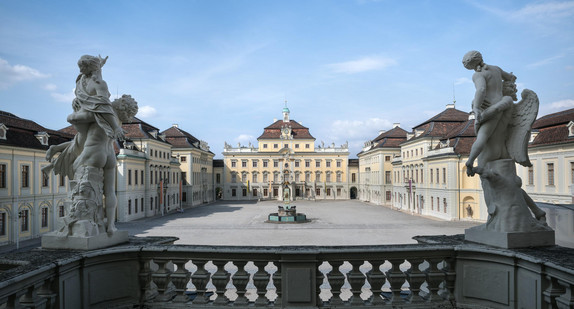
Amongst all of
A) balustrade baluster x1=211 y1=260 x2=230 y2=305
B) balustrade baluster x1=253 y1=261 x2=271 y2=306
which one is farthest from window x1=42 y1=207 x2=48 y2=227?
balustrade baluster x1=253 y1=261 x2=271 y2=306

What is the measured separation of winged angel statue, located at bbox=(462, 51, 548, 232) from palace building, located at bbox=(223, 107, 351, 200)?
233ft

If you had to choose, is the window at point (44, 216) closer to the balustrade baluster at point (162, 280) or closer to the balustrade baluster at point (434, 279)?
the balustrade baluster at point (162, 280)

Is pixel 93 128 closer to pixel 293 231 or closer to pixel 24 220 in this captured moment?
pixel 24 220

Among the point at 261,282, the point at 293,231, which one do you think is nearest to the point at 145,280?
the point at 261,282

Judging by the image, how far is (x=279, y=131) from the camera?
249ft

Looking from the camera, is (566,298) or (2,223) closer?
(566,298)

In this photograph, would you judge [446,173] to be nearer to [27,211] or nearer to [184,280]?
[27,211]

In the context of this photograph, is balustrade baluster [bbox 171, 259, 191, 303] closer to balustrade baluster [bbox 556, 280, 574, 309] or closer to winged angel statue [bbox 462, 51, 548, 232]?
winged angel statue [bbox 462, 51, 548, 232]

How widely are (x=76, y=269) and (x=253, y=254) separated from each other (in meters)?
1.78

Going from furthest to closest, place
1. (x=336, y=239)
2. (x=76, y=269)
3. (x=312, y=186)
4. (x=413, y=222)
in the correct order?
(x=312, y=186), (x=413, y=222), (x=336, y=239), (x=76, y=269)

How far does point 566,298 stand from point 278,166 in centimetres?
7297

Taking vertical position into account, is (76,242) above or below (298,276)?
above

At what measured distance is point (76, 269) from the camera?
13.0 feet

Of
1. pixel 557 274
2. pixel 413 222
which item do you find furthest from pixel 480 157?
pixel 413 222
